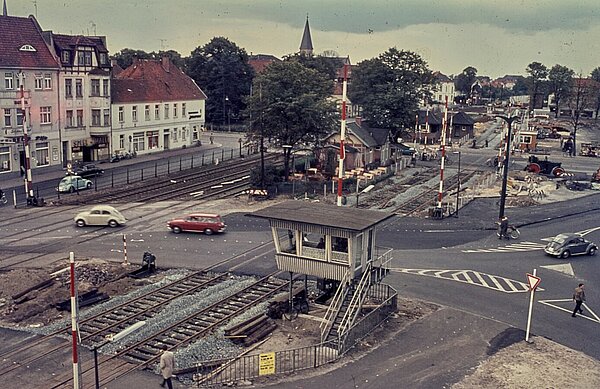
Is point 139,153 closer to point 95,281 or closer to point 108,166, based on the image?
point 108,166

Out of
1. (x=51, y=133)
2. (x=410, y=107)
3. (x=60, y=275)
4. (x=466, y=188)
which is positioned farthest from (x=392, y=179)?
(x=60, y=275)

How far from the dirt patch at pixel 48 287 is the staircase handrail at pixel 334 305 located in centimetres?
978

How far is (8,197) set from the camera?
156ft

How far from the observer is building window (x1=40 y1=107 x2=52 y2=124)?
59.3 metres

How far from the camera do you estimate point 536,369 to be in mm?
21188

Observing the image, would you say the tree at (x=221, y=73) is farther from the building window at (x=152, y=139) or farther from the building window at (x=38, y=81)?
the building window at (x=38, y=81)

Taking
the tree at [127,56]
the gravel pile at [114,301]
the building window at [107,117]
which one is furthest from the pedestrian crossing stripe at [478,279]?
the tree at [127,56]

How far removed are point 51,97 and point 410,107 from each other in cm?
4002

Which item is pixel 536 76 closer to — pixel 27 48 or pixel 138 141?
pixel 138 141

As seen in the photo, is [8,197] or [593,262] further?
[8,197]

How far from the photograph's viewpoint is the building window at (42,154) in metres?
58.9

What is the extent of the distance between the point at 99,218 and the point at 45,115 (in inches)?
1021

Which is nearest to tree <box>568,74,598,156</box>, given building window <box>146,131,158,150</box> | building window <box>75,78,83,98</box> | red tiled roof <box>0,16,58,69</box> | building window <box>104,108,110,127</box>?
building window <box>146,131,158,150</box>

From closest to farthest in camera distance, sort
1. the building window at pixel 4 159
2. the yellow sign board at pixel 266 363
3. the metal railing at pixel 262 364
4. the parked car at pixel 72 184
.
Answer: the metal railing at pixel 262 364
the yellow sign board at pixel 266 363
the parked car at pixel 72 184
the building window at pixel 4 159
